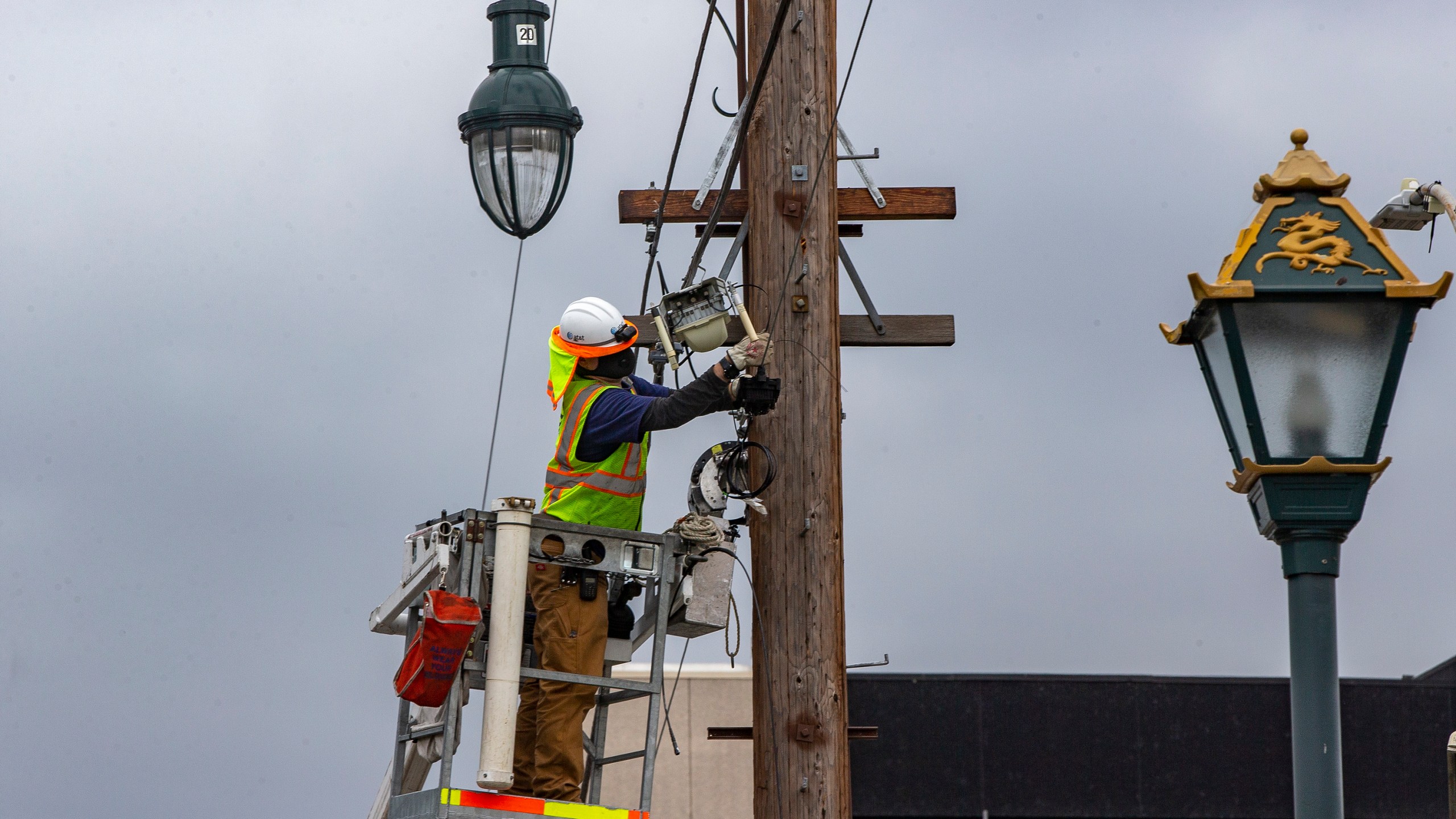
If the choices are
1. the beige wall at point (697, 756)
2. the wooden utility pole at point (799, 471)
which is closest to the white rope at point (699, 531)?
the wooden utility pole at point (799, 471)

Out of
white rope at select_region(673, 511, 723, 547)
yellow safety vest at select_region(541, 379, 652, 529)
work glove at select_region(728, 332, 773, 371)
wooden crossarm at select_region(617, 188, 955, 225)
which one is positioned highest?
wooden crossarm at select_region(617, 188, 955, 225)

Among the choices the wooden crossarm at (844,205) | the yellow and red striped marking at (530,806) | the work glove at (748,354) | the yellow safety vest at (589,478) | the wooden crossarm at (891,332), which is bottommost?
the yellow and red striped marking at (530,806)

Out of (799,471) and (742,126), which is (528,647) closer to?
(799,471)

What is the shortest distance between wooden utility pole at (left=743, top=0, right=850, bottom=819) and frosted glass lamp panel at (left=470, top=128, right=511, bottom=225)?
1.46 m

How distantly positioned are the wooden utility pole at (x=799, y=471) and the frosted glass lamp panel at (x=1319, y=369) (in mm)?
2947

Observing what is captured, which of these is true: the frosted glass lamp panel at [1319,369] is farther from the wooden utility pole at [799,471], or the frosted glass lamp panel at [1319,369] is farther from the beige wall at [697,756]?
the beige wall at [697,756]

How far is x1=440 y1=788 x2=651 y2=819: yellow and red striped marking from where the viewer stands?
7230 millimetres

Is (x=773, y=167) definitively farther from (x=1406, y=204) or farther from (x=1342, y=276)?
(x=1342, y=276)

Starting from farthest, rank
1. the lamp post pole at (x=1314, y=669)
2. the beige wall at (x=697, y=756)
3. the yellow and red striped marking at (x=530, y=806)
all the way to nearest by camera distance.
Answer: the beige wall at (x=697, y=756)
the yellow and red striped marking at (x=530, y=806)
the lamp post pole at (x=1314, y=669)

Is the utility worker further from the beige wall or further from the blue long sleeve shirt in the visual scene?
the beige wall

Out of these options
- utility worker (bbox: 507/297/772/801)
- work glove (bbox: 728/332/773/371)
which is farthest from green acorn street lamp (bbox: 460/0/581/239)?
work glove (bbox: 728/332/773/371)

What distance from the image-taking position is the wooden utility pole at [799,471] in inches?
323

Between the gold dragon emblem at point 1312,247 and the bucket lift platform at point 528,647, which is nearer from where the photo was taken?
the gold dragon emblem at point 1312,247

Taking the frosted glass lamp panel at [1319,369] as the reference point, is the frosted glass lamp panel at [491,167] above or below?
above
